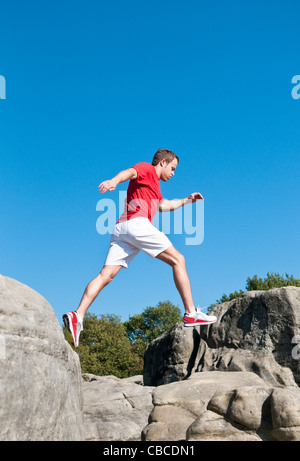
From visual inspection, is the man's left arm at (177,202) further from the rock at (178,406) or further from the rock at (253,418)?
the rock at (253,418)

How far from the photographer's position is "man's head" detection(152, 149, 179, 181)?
8.05 m

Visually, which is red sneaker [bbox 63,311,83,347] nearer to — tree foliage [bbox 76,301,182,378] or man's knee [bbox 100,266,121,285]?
man's knee [bbox 100,266,121,285]

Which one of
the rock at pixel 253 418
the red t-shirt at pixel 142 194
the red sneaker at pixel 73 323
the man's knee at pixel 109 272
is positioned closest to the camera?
the rock at pixel 253 418

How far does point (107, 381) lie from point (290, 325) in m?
4.25

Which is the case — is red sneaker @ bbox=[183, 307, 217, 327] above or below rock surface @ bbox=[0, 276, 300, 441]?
above

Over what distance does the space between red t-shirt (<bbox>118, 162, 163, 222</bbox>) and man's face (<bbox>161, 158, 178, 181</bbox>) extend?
13.4 inches

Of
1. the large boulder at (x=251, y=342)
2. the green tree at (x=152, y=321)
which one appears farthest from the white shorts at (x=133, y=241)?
the green tree at (x=152, y=321)

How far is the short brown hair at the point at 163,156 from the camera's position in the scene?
8.11 meters

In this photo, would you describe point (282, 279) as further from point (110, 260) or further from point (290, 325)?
point (110, 260)

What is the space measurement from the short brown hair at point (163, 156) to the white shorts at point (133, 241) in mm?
1255

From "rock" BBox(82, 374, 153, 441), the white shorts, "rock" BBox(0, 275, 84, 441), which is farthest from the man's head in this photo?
"rock" BBox(82, 374, 153, 441)

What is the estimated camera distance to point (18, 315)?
3896 mm
